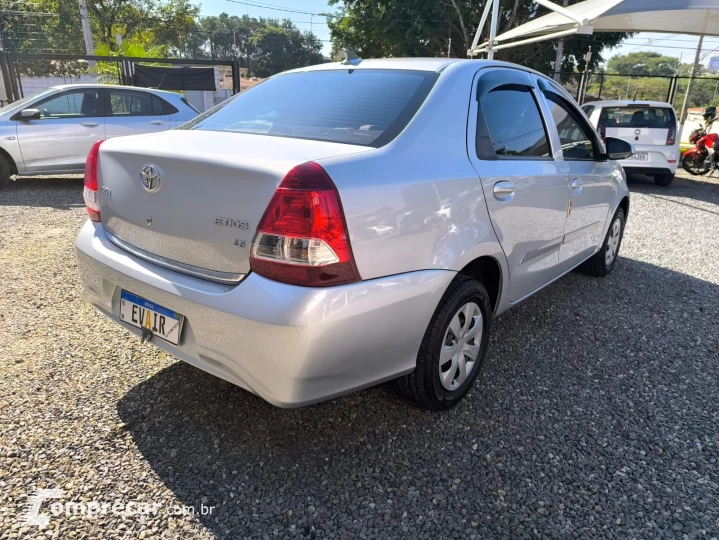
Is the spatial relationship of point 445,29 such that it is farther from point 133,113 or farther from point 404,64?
point 404,64

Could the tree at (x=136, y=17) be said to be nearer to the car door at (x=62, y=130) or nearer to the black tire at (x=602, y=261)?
the car door at (x=62, y=130)

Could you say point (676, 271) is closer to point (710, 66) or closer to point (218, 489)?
point (218, 489)

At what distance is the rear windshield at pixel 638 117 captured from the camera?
9539mm

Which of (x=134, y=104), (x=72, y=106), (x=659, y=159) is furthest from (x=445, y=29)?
(x=72, y=106)

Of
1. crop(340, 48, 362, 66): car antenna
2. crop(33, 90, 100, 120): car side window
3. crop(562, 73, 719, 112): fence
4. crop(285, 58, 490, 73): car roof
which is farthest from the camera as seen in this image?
crop(562, 73, 719, 112): fence

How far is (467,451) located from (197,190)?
1575 mm

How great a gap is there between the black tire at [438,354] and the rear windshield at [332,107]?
759mm

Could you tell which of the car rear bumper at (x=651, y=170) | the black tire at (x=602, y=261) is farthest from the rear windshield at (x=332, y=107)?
the car rear bumper at (x=651, y=170)

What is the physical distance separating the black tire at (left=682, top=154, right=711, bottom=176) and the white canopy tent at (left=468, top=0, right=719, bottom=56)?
2.79 metres

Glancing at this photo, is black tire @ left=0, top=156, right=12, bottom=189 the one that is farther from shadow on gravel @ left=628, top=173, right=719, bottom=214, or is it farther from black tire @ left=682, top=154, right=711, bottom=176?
black tire @ left=682, top=154, right=711, bottom=176

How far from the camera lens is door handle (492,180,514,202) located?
8.35ft

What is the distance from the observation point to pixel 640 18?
444 inches

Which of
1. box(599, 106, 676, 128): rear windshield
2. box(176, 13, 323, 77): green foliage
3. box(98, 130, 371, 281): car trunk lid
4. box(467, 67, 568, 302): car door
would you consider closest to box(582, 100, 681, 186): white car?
box(599, 106, 676, 128): rear windshield

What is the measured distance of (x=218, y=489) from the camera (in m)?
2.03
